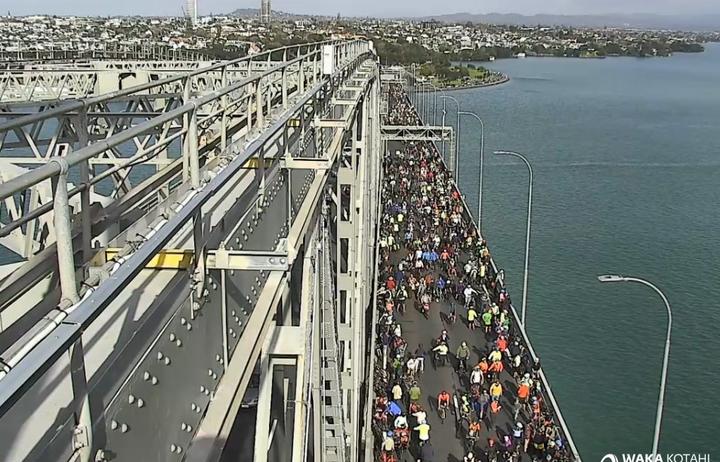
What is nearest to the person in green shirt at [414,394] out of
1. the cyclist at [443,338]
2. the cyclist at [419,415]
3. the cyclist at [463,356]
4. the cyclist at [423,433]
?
the cyclist at [419,415]

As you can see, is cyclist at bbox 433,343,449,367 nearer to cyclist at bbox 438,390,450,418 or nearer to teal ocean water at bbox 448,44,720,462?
cyclist at bbox 438,390,450,418

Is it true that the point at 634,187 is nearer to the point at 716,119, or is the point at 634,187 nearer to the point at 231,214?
the point at 716,119

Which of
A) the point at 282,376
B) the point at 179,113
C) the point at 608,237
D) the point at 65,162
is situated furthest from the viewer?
the point at 608,237

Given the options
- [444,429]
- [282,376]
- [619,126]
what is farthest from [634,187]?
[282,376]

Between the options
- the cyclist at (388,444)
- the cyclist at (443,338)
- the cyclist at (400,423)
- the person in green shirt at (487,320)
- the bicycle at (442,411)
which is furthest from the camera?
the person in green shirt at (487,320)

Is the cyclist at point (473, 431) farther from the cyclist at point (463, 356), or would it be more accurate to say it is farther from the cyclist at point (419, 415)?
the cyclist at point (463, 356)

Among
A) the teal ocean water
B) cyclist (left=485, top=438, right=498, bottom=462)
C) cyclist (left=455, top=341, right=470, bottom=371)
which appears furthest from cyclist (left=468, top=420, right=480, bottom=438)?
the teal ocean water
